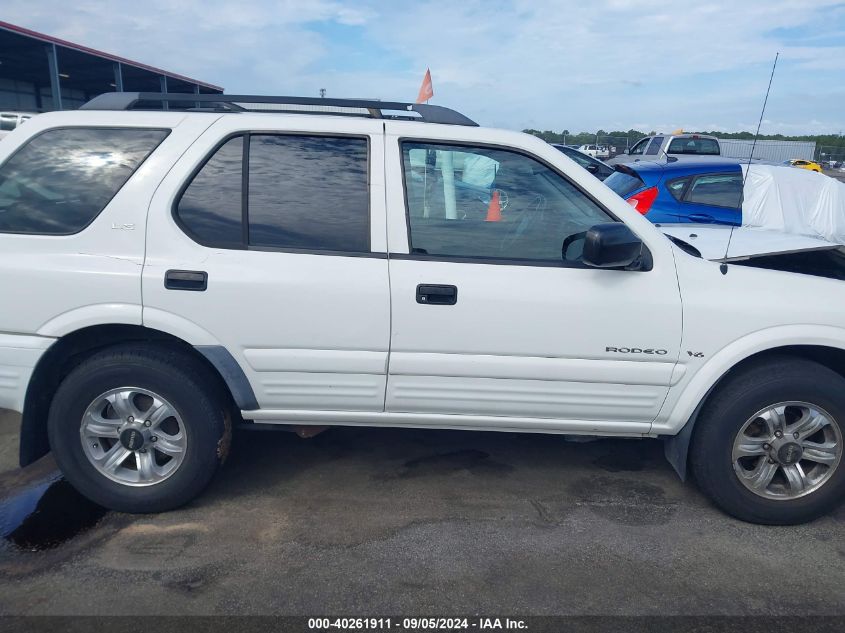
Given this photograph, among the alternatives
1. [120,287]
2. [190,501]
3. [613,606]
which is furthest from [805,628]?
[120,287]

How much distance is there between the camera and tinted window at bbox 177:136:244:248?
3037 millimetres

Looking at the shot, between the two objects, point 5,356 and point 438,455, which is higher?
point 5,356

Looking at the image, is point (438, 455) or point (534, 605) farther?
point (438, 455)

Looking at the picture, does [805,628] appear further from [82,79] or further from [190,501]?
[82,79]

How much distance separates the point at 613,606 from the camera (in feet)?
8.50

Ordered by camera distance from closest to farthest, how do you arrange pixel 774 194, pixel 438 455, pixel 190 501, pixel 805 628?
pixel 805 628 < pixel 190 501 < pixel 438 455 < pixel 774 194

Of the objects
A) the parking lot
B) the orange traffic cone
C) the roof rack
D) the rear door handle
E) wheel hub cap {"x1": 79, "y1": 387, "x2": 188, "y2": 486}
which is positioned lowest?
the parking lot

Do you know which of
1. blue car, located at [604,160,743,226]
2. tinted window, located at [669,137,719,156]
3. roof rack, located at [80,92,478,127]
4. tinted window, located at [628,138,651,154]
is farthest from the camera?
tinted window, located at [628,138,651,154]

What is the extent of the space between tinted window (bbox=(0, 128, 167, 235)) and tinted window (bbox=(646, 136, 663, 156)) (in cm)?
1770

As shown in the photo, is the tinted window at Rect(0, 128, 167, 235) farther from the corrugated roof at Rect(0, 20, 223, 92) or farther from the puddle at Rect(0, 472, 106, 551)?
the corrugated roof at Rect(0, 20, 223, 92)

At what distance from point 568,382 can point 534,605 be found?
99 centimetres

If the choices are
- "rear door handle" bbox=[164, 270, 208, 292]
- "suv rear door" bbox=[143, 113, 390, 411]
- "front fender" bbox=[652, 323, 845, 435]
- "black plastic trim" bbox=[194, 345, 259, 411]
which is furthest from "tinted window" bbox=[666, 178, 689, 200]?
"rear door handle" bbox=[164, 270, 208, 292]

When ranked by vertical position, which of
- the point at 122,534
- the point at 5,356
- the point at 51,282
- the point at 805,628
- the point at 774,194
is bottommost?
the point at 122,534

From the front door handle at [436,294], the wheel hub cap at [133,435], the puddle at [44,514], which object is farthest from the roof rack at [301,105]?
the puddle at [44,514]
